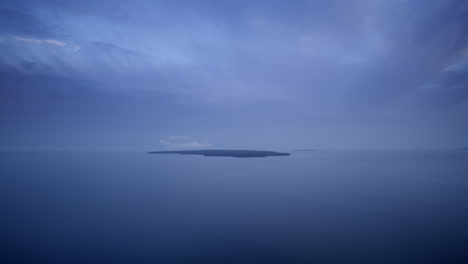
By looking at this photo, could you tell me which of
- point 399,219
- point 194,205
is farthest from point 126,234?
point 399,219

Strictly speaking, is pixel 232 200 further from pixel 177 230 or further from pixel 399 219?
pixel 399 219

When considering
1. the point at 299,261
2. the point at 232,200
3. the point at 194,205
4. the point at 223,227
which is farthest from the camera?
the point at 232,200

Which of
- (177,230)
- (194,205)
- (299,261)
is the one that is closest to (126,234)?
(177,230)

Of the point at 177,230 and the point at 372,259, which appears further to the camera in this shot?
the point at 177,230

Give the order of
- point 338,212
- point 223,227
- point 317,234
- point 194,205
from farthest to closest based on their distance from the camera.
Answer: point 194,205 < point 338,212 < point 223,227 < point 317,234

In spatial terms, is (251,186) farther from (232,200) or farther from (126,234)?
(126,234)

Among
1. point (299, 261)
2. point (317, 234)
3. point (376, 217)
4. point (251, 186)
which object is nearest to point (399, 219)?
point (376, 217)

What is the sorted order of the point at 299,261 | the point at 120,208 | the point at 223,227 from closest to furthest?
the point at 299,261 < the point at 223,227 < the point at 120,208

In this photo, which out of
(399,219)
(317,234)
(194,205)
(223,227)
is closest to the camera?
(317,234)

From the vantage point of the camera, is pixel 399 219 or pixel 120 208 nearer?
pixel 399 219
